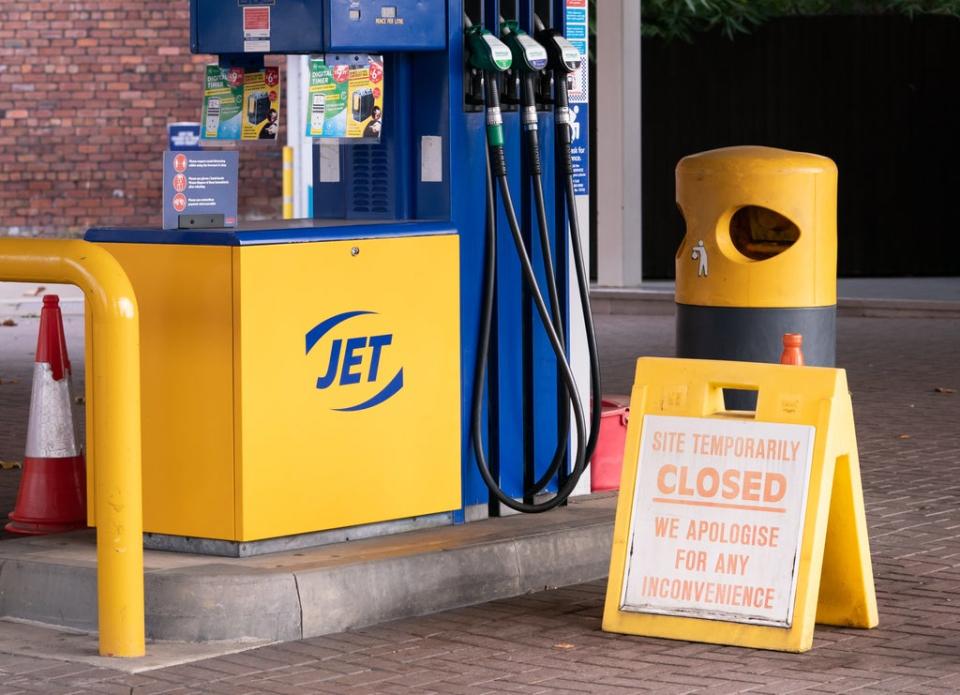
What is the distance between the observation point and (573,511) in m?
6.81

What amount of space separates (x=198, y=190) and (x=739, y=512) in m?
1.95

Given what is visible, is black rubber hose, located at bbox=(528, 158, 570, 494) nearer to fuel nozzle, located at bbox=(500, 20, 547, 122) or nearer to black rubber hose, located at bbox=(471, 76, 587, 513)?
A: black rubber hose, located at bbox=(471, 76, 587, 513)

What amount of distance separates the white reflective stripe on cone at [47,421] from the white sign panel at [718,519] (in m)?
2.14

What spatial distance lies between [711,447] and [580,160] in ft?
6.01

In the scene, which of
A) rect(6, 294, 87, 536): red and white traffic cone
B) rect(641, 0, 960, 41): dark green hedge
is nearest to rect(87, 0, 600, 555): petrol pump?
rect(6, 294, 87, 536): red and white traffic cone

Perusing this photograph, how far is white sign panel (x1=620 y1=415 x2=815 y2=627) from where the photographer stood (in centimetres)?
549

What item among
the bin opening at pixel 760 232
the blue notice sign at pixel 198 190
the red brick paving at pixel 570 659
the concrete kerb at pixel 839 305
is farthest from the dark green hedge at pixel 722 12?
the blue notice sign at pixel 198 190

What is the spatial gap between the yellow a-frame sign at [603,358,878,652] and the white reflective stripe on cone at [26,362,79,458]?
82.3 inches

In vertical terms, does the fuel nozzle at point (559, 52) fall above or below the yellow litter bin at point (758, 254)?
above

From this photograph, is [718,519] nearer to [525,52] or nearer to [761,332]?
[761,332]

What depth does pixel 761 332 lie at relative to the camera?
6.84 metres

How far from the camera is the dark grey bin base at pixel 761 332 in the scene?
22.4ft

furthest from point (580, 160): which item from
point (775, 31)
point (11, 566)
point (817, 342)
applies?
point (775, 31)

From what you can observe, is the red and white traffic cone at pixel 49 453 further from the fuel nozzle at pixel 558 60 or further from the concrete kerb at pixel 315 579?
the fuel nozzle at pixel 558 60
